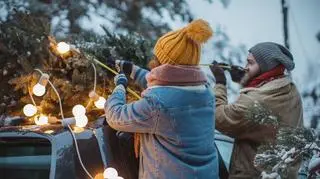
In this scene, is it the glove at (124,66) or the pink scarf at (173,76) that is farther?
the glove at (124,66)

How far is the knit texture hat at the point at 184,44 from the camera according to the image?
312cm

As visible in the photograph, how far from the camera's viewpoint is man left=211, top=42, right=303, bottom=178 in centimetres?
368

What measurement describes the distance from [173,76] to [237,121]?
0.79 meters

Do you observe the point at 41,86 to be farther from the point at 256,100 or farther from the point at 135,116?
the point at 256,100

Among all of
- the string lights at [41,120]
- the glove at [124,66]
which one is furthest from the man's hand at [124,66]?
the string lights at [41,120]

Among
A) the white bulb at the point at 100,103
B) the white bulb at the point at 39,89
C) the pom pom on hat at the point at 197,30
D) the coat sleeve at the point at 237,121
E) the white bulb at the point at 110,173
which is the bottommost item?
the white bulb at the point at 110,173

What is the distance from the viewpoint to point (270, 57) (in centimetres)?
389

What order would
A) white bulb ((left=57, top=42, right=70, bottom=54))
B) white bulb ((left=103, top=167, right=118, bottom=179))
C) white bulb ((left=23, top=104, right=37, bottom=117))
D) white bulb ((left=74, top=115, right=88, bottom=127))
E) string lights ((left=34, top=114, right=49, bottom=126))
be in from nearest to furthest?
white bulb ((left=103, top=167, right=118, bottom=179)), white bulb ((left=74, top=115, right=88, bottom=127)), string lights ((left=34, top=114, right=49, bottom=126)), white bulb ((left=23, top=104, right=37, bottom=117)), white bulb ((left=57, top=42, right=70, bottom=54))

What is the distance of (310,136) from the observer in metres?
3.08

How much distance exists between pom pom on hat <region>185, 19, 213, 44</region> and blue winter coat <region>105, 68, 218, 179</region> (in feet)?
0.94

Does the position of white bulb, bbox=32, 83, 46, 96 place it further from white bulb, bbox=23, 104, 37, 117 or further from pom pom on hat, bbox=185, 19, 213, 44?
pom pom on hat, bbox=185, 19, 213, 44

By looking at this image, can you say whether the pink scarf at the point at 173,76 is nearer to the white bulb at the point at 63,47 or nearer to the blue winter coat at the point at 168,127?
the blue winter coat at the point at 168,127

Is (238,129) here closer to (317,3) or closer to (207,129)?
(207,129)

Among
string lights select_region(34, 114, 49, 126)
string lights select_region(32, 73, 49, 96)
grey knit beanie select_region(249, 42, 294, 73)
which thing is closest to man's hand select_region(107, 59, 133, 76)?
string lights select_region(32, 73, 49, 96)
